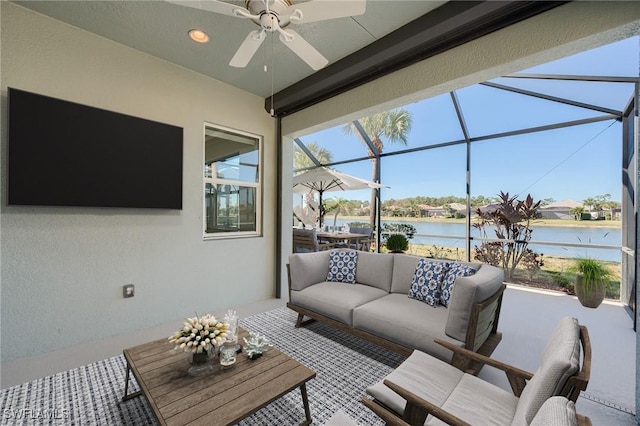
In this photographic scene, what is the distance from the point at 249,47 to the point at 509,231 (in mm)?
5312

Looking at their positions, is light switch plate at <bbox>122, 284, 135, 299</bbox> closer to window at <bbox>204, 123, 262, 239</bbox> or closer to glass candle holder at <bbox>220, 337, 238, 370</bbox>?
window at <bbox>204, 123, 262, 239</bbox>

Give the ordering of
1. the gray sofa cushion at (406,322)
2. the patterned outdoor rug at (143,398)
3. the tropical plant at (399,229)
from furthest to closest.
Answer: the tropical plant at (399,229)
the gray sofa cushion at (406,322)
the patterned outdoor rug at (143,398)

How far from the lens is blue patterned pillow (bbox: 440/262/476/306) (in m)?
2.42

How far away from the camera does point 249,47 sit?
82.0 inches

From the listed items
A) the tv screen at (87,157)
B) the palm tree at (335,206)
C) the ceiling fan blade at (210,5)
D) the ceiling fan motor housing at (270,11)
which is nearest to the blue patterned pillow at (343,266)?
the tv screen at (87,157)

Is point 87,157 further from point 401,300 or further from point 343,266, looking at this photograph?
point 401,300

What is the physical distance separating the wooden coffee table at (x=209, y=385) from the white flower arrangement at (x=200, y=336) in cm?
18

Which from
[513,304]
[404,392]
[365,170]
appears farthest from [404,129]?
[404,392]

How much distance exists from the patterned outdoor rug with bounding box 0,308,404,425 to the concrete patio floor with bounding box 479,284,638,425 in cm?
108

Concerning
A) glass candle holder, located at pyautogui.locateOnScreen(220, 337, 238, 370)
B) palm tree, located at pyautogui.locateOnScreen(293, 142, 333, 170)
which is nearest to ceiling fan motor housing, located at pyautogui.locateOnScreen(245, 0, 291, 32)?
glass candle holder, located at pyautogui.locateOnScreen(220, 337, 238, 370)

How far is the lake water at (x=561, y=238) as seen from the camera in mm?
4000

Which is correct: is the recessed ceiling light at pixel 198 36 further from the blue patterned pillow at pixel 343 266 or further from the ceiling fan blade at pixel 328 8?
the blue patterned pillow at pixel 343 266

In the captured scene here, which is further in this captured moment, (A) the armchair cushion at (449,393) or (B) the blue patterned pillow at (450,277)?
(B) the blue patterned pillow at (450,277)

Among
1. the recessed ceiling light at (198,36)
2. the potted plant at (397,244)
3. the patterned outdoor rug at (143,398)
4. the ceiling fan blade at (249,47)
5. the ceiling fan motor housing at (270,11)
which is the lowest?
→ the patterned outdoor rug at (143,398)
